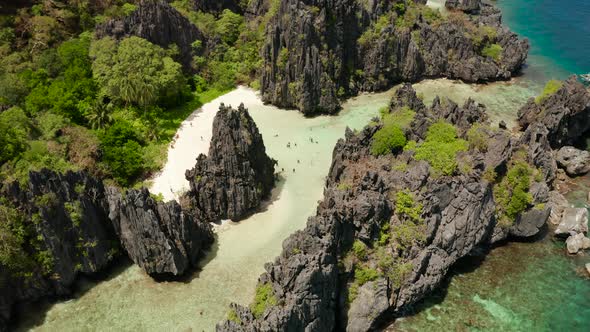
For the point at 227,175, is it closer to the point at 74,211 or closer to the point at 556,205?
the point at 74,211

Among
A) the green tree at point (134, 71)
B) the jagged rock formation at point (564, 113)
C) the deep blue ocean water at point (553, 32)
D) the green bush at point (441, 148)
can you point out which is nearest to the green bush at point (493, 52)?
the deep blue ocean water at point (553, 32)

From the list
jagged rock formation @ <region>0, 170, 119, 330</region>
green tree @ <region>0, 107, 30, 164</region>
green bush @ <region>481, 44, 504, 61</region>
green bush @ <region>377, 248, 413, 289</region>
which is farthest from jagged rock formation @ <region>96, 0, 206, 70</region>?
green bush @ <region>377, 248, 413, 289</region>

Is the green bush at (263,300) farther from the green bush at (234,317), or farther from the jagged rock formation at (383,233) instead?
the green bush at (234,317)

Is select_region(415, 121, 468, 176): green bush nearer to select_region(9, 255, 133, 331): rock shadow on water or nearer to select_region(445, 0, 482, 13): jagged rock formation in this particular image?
select_region(9, 255, 133, 331): rock shadow on water

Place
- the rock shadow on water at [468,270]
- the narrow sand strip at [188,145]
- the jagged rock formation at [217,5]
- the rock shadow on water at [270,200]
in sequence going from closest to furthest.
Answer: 1. the rock shadow on water at [468,270]
2. the rock shadow on water at [270,200]
3. the narrow sand strip at [188,145]
4. the jagged rock formation at [217,5]

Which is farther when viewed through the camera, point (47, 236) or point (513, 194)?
point (513, 194)

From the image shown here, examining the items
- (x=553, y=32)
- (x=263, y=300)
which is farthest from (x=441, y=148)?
(x=553, y=32)
